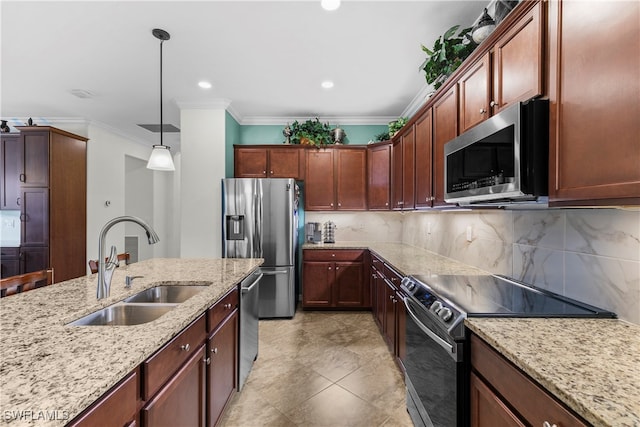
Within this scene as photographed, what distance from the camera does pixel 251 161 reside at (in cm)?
423

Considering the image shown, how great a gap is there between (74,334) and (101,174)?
15.9 feet

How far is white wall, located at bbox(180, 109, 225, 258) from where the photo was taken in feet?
12.8

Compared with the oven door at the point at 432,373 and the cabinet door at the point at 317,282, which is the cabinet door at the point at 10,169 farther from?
the oven door at the point at 432,373

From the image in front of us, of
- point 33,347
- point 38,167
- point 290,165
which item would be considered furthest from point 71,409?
point 38,167

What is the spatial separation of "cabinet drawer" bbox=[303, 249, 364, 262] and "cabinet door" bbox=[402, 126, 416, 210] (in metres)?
0.96

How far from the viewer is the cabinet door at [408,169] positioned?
2.95 metres

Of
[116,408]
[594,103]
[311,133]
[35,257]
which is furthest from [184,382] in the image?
[35,257]

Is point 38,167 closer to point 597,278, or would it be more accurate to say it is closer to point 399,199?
point 399,199

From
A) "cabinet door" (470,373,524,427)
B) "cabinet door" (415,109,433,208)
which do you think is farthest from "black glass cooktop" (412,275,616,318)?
"cabinet door" (415,109,433,208)

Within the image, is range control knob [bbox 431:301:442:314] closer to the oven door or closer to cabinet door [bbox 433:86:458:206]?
the oven door

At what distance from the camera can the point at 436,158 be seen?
2355 mm

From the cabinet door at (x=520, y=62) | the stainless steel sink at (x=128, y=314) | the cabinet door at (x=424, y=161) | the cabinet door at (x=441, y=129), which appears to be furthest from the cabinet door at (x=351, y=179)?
the stainless steel sink at (x=128, y=314)

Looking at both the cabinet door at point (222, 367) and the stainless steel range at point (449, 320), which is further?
the cabinet door at point (222, 367)

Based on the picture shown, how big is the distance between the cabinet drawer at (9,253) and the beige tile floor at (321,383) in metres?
3.48
